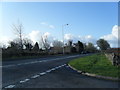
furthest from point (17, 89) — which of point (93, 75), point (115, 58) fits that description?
point (115, 58)

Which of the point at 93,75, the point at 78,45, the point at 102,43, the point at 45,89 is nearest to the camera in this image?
the point at 45,89

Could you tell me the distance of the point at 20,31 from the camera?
2202 inches

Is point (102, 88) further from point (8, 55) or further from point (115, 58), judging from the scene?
point (8, 55)

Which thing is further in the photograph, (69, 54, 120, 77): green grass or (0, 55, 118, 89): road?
(69, 54, 120, 77): green grass

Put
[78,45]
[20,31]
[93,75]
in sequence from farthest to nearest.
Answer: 1. [78,45]
2. [20,31]
3. [93,75]

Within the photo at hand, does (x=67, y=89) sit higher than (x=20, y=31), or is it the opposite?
(x=20, y=31)

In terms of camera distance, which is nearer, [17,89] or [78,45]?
[17,89]

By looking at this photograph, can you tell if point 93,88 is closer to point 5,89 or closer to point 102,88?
point 102,88

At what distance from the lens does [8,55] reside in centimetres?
4222

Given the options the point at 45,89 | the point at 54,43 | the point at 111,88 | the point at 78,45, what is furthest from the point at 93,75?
the point at 54,43

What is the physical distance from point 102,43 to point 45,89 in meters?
113

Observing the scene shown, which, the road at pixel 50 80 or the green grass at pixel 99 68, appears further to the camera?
the green grass at pixel 99 68

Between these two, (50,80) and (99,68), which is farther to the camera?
(99,68)

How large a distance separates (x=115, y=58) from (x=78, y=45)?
119502 mm
